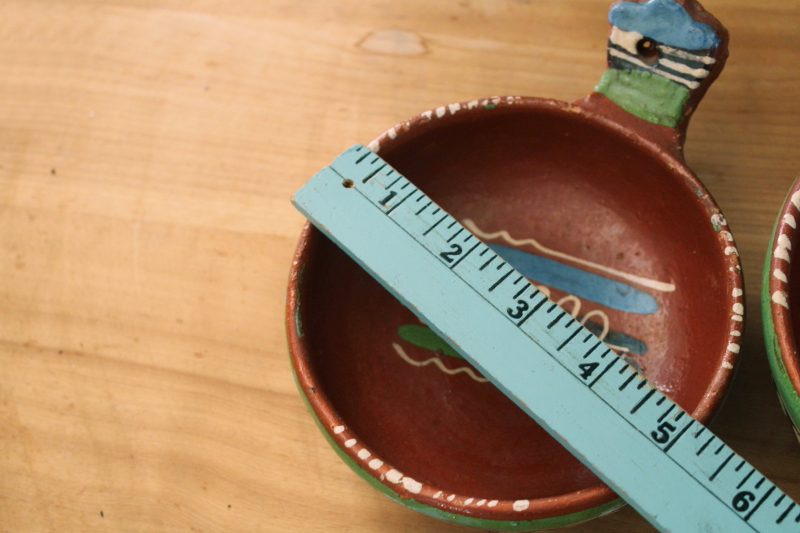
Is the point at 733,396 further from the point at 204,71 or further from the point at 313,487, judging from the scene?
the point at 204,71

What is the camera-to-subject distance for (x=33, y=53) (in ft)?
2.75

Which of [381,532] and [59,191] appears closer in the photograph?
[381,532]

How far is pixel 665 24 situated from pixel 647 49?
26 mm

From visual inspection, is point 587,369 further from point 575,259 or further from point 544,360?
point 575,259

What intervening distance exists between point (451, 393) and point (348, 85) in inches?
14.7

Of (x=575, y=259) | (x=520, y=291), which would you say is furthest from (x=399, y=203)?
(x=575, y=259)

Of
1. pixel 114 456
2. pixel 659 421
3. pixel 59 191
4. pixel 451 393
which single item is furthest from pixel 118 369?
pixel 659 421

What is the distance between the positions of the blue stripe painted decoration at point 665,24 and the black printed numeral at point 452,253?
0.26 metres

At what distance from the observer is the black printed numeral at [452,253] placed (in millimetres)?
525

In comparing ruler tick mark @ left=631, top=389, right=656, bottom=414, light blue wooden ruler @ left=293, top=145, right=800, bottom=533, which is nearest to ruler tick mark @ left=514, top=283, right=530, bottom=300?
light blue wooden ruler @ left=293, top=145, right=800, bottom=533

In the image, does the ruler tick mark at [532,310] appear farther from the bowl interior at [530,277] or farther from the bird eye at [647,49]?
the bird eye at [647,49]

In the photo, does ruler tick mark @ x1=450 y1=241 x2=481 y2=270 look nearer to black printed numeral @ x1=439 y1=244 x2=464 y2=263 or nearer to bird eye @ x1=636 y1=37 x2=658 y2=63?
black printed numeral @ x1=439 y1=244 x2=464 y2=263

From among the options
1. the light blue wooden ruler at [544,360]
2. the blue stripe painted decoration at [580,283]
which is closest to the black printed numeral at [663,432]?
the light blue wooden ruler at [544,360]

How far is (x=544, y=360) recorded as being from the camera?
49 centimetres
